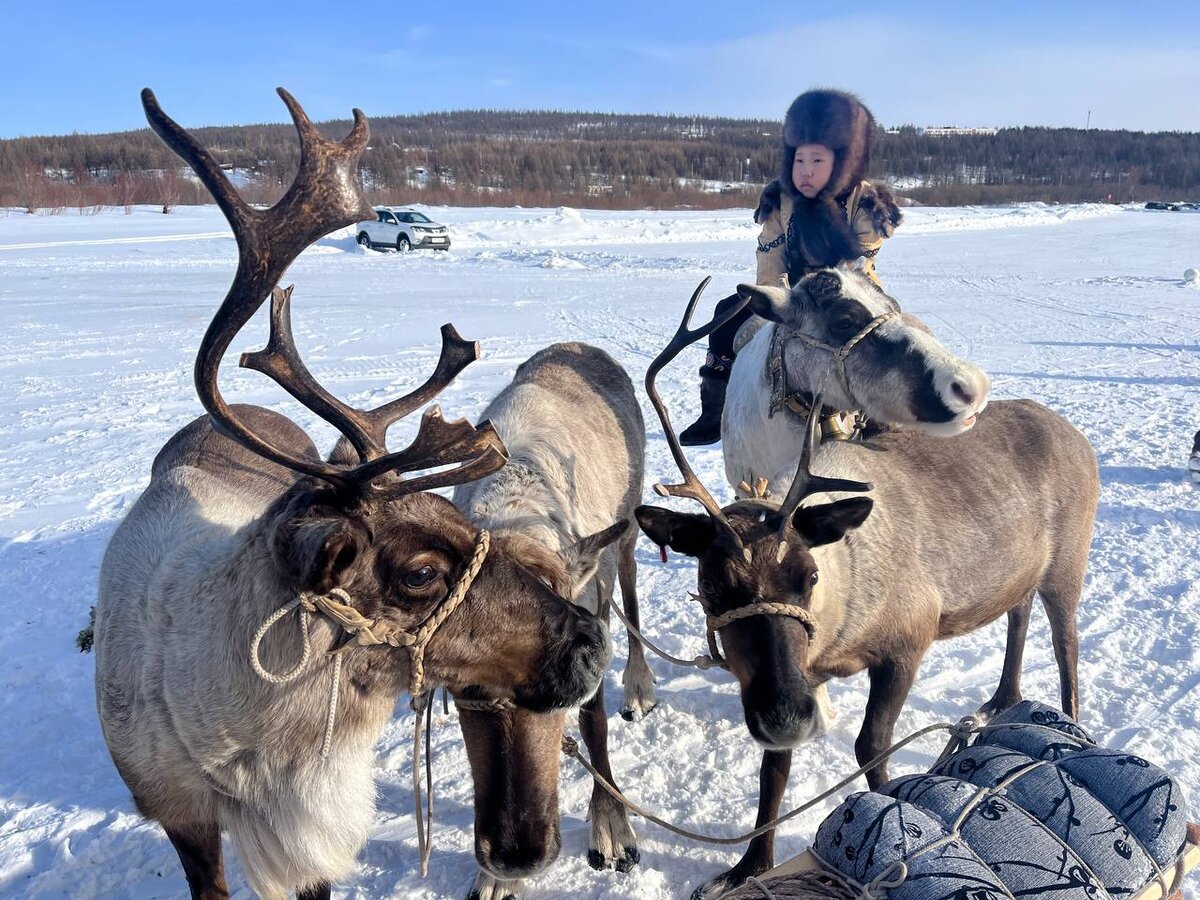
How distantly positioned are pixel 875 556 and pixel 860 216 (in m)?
2.16

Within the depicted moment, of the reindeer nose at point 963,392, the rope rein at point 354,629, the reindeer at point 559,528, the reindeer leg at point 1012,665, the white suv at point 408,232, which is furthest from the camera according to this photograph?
the white suv at point 408,232

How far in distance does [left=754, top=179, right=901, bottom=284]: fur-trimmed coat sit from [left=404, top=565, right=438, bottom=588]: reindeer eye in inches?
123

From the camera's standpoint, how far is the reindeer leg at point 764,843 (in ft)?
10.0

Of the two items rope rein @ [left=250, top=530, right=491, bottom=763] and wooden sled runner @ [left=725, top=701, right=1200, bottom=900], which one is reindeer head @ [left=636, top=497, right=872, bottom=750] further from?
rope rein @ [left=250, top=530, right=491, bottom=763]

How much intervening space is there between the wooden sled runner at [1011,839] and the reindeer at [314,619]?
2.51 feet

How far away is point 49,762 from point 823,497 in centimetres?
368

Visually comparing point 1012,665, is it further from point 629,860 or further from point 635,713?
point 629,860

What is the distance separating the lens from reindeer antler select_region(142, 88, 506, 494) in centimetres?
197

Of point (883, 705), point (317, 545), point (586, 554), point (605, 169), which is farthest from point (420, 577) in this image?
point (605, 169)

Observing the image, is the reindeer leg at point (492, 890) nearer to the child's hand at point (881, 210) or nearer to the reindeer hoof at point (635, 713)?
the reindeer hoof at point (635, 713)

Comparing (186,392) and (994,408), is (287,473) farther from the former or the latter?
(186,392)

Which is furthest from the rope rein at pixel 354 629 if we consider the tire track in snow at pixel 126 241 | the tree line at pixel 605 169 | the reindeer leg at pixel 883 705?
the tree line at pixel 605 169

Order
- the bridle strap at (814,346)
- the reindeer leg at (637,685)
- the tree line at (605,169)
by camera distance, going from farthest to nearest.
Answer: the tree line at (605,169), the reindeer leg at (637,685), the bridle strap at (814,346)

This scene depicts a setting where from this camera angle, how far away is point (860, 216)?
448 centimetres
